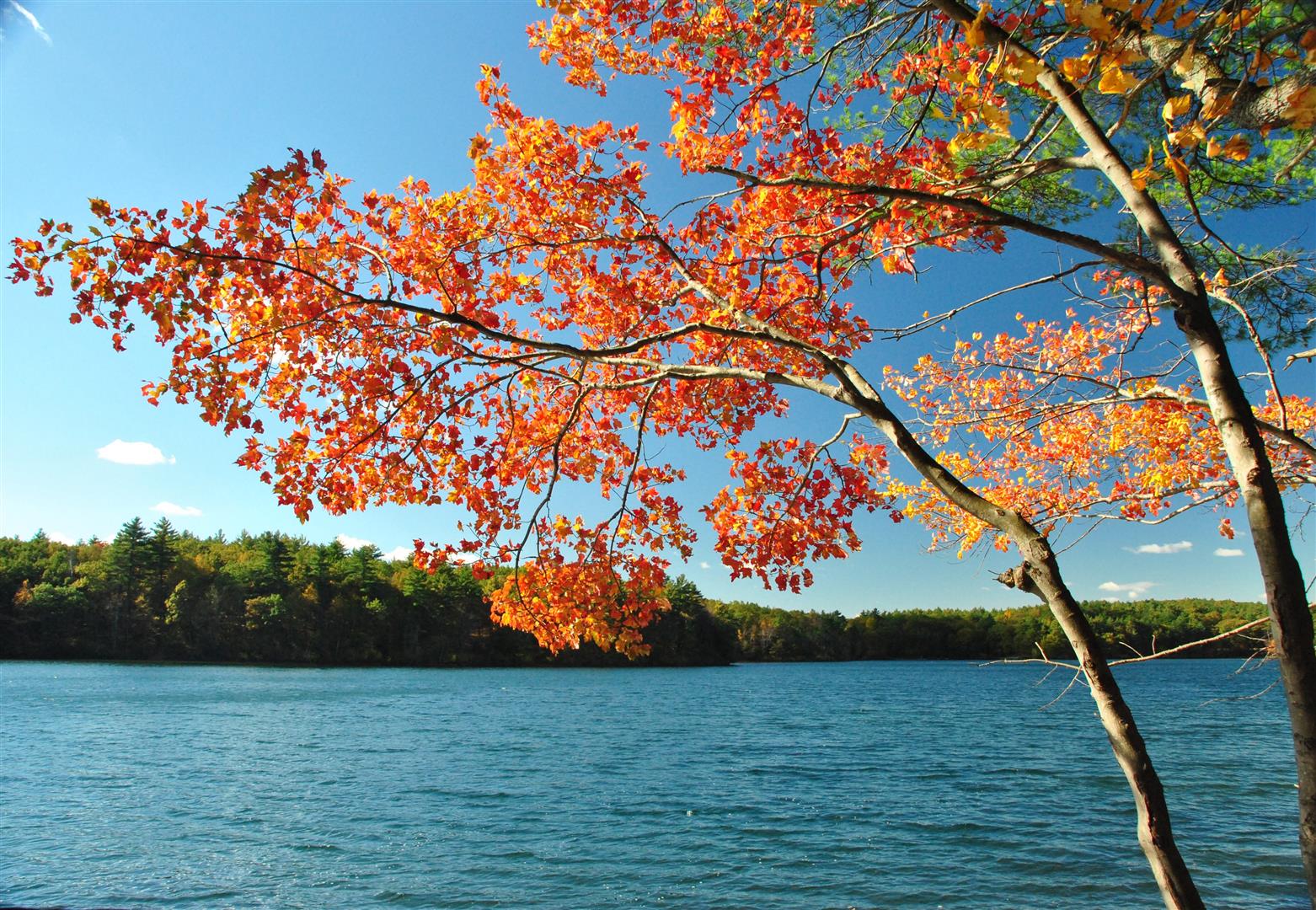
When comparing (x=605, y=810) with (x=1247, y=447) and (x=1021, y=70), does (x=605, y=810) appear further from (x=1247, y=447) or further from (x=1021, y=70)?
(x=1021, y=70)

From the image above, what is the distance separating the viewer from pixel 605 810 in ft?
55.0

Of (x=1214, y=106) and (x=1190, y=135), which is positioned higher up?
(x=1214, y=106)

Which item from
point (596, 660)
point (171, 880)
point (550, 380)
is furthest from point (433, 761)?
point (596, 660)

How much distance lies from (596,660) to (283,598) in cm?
3804

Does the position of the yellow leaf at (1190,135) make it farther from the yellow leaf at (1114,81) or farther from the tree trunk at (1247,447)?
the tree trunk at (1247,447)

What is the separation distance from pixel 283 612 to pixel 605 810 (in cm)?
7380

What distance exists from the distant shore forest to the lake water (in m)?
45.8

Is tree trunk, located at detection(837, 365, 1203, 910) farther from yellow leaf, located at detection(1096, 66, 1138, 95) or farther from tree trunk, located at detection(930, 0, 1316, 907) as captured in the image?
yellow leaf, located at detection(1096, 66, 1138, 95)

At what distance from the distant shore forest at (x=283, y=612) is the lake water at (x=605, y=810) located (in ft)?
150

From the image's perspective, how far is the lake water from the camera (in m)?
11.6

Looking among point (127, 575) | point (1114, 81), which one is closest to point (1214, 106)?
point (1114, 81)

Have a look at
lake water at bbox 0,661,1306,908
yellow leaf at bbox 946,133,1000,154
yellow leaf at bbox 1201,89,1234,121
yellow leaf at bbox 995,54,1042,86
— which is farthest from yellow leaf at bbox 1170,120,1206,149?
lake water at bbox 0,661,1306,908

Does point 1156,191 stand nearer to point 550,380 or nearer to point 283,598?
point 550,380

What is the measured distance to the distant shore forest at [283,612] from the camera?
74500 millimetres
